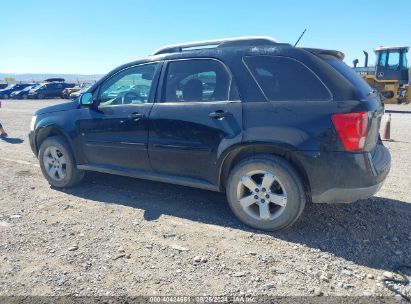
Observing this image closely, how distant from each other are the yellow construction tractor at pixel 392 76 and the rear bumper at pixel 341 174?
1641 cm

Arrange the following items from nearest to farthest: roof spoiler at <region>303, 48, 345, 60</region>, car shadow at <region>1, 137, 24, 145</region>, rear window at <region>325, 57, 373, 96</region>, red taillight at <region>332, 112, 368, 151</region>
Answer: red taillight at <region>332, 112, 368, 151</region>
rear window at <region>325, 57, 373, 96</region>
roof spoiler at <region>303, 48, 345, 60</region>
car shadow at <region>1, 137, 24, 145</region>

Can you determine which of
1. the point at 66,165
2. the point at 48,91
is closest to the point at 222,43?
the point at 66,165

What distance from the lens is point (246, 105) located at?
11.8 feet

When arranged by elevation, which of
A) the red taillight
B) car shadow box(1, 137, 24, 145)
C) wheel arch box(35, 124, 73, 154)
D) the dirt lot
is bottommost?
the dirt lot

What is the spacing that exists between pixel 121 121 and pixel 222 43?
5.20 feet

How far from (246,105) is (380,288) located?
6.60 ft

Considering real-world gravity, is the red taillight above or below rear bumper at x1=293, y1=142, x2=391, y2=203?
above

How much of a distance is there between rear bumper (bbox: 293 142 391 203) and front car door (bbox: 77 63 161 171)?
1.94 meters

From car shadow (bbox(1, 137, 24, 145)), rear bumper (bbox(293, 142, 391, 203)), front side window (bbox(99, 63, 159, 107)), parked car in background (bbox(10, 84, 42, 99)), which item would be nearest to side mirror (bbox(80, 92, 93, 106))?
front side window (bbox(99, 63, 159, 107))

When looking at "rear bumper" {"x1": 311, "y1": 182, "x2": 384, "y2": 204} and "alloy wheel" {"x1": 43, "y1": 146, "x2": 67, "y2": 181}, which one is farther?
"alloy wheel" {"x1": 43, "y1": 146, "x2": 67, "y2": 181}

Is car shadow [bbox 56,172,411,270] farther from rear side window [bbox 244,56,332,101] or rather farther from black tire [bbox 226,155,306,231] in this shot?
rear side window [bbox 244,56,332,101]

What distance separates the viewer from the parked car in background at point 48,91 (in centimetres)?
3538

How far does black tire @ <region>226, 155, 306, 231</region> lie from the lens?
343 cm

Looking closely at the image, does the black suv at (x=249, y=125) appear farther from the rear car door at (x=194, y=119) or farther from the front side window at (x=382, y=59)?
the front side window at (x=382, y=59)
